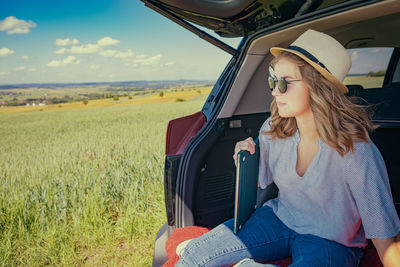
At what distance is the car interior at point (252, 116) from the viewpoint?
6.60 feet

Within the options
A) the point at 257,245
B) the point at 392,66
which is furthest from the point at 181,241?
the point at 392,66

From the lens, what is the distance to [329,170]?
131 cm

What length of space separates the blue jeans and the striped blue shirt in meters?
0.04

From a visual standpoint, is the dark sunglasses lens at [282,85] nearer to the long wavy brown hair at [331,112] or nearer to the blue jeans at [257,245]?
the long wavy brown hair at [331,112]

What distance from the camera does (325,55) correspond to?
1.29 m

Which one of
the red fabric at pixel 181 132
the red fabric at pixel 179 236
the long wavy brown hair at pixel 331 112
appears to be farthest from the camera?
the red fabric at pixel 181 132

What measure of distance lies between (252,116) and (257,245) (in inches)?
48.0

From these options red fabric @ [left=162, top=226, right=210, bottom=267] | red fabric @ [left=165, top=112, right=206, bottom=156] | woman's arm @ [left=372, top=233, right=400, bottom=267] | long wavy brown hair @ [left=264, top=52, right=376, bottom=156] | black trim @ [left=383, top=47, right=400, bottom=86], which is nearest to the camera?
woman's arm @ [left=372, top=233, right=400, bottom=267]

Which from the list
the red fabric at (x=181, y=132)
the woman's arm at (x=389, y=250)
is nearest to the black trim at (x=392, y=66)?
the red fabric at (x=181, y=132)

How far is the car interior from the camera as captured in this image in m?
2.01

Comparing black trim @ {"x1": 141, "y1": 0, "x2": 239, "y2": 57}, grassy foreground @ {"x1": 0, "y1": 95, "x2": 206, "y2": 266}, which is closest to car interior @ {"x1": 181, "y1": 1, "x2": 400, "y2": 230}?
black trim @ {"x1": 141, "y1": 0, "x2": 239, "y2": 57}

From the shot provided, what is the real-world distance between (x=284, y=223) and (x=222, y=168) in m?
0.87

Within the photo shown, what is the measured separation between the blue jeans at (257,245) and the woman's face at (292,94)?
0.59 meters

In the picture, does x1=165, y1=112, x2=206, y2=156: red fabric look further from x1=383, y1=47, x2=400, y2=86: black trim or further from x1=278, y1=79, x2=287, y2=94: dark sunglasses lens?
x1=383, y1=47, x2=400, y2=86: black trim
